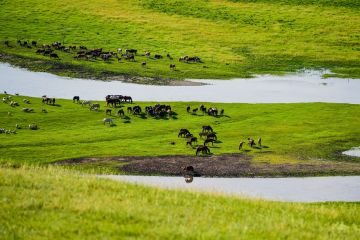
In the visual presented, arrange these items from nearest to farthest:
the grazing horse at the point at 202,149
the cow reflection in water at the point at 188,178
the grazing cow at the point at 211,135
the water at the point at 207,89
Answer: the cow reflection in water at the point at 188,178
the grazing horse at the point at 202,149
the grazing cow at the point at 211,135
the water at the point at 207,89

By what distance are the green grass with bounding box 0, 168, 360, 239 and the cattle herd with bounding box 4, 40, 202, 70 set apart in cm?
8215

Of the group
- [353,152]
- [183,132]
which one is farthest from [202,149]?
Answer: [353,152]

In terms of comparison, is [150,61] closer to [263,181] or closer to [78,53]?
[78,53]

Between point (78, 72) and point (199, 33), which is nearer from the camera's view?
point (78, 72)

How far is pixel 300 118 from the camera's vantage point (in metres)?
68.8

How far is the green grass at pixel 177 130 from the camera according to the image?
53.1 metres

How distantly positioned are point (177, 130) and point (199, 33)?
224 feet

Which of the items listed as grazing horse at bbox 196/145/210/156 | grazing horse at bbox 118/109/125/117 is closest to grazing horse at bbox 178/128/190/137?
grazing horse at bbox 196/145/210/156

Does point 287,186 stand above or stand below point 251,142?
below

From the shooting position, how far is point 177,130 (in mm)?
62312

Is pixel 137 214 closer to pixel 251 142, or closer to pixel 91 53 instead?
pixel 251 142

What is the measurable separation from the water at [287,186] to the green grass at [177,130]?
561cm

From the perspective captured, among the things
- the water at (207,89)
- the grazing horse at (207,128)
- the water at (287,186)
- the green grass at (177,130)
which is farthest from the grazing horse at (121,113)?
the water at (287,186)

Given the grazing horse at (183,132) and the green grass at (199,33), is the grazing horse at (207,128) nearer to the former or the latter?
the grazing horse at (183,132)
